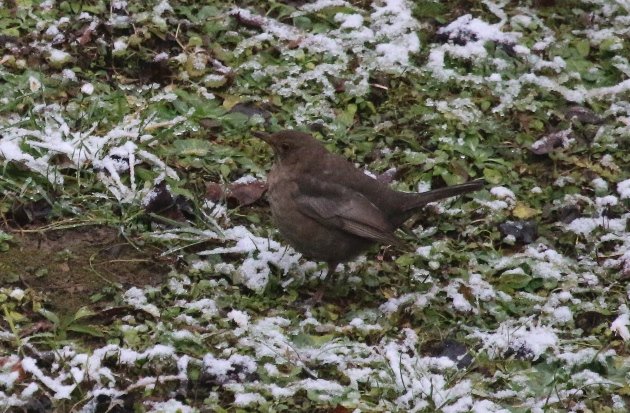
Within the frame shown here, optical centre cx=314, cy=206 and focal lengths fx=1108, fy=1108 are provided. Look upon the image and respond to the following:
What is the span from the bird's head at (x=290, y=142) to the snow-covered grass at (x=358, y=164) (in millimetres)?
489

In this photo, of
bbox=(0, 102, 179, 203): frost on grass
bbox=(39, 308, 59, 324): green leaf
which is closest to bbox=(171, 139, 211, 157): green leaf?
bbox=(0, 102, 179, 203): frost on grass

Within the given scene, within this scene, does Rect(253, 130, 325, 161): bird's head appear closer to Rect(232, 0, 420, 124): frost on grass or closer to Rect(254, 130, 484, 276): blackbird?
Rect(254, 130, 484, 276): blackbird

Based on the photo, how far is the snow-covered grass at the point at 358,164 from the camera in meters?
5.31

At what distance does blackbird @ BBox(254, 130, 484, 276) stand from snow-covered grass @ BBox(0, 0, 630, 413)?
0.27 m

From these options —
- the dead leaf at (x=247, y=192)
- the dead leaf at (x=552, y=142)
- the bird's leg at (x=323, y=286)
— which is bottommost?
the dead leaf at (x=552, y=142)

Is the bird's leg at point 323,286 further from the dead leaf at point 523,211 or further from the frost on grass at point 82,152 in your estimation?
the dead leaf at point 523,211

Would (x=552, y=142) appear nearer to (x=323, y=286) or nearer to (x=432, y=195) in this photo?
(x=432, y=195)

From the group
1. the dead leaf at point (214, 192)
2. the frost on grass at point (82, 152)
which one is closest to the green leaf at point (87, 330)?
the frost on grass at point (82, 152)

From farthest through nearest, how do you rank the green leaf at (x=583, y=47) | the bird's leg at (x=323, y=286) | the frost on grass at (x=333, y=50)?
the green leaf at (x=583, y=47) → the frost on grass at (x=333, y=50) → the bird's leg at (x=323, y=286)

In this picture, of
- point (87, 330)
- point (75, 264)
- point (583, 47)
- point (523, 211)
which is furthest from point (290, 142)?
point (583, 47)

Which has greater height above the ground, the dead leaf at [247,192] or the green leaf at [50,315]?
the green leaf at [50,315]

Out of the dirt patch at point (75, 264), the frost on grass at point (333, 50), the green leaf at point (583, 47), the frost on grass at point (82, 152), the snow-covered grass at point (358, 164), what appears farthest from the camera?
the green leaf at point (583, 47)

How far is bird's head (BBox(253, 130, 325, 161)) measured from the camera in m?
6.57

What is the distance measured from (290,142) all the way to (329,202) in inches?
18.9
